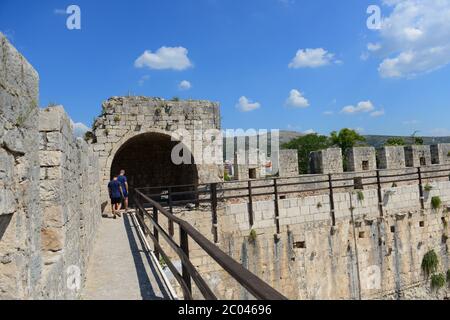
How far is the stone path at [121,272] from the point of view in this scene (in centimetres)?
378

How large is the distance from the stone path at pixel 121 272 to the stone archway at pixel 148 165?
28.0 feet

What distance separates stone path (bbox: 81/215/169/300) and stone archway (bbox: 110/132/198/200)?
8.54 metres

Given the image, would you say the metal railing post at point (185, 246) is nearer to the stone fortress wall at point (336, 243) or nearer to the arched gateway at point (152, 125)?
the stone fortress wall at point (336, 243)

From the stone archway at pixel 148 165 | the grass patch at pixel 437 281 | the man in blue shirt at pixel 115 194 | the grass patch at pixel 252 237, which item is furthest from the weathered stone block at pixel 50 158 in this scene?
the stone archway at pixel 148 165

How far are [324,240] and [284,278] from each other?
152 cm

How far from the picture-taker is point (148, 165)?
15.6 meters

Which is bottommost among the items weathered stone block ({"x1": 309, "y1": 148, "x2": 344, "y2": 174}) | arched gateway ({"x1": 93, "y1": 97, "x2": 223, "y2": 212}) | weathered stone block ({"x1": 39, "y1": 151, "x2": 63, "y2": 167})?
weathered stone block ({"x1": 39, "y1": 151, "x2": 63, "y2": 167})

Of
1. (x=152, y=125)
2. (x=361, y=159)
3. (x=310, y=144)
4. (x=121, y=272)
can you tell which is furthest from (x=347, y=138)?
(x=121, y=272)

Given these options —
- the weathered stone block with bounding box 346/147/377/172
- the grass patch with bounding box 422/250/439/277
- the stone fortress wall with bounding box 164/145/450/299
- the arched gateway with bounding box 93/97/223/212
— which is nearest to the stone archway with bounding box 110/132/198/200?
the arched gateway with bounding box 93/97/223/212

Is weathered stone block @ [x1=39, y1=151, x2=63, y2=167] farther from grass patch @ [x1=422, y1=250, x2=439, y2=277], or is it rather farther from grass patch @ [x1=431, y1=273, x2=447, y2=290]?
grass patch @ [x1=431, y1=273, x2=447, y2=290]

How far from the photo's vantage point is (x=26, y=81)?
2.28 m

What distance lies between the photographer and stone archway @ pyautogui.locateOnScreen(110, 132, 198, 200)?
15102 millimetres

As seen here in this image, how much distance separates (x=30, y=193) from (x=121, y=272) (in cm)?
262
